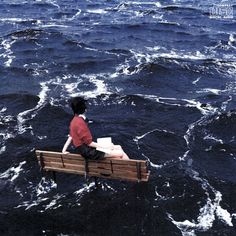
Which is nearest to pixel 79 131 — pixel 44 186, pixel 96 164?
pixel 96 164

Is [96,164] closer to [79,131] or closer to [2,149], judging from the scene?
[79,131]

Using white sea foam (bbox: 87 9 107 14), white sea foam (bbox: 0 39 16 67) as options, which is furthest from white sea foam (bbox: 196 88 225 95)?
white sea foam (bbox: 87 9 107 14)

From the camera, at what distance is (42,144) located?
21031 millimetres

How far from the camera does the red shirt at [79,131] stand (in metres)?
14.2

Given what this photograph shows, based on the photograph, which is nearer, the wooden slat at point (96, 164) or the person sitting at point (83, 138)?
the person sitting at point (83, 138)

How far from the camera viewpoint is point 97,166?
595 inches

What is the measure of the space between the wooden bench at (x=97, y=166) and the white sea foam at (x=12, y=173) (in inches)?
130

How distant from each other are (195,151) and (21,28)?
3177cm

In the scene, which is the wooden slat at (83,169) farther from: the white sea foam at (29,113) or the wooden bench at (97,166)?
the white sea foam at (29,113)

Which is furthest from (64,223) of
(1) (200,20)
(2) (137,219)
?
(1) (200,20)

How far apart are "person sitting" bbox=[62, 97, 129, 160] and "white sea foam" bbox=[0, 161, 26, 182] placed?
5128 millimetres

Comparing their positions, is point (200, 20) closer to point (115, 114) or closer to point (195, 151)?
point (115, 114)

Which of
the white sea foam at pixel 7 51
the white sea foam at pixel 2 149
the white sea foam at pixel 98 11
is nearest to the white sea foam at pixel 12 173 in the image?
the white sea foam at pixel 2 149

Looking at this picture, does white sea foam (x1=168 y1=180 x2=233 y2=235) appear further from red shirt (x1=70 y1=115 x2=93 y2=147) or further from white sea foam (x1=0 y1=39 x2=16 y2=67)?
white sea foam (x1=0 y1=39 x2=16 y2=67)
